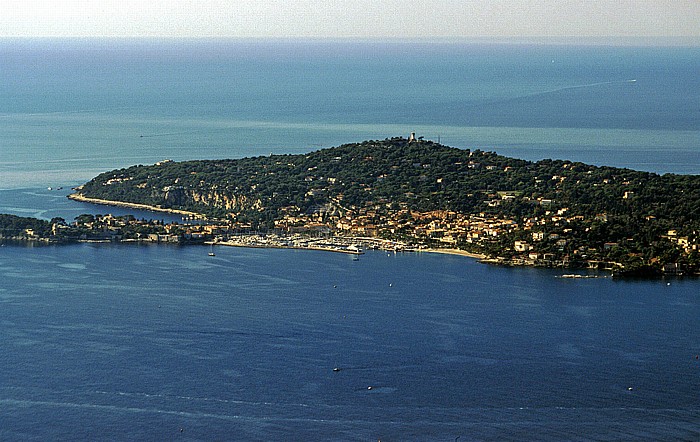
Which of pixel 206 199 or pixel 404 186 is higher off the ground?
pixel 404 186

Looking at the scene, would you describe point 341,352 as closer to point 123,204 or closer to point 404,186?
point 404,186

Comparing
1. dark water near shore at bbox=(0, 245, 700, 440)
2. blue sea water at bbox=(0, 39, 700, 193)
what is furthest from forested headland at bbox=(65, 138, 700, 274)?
blue sea water at bbox=(0, 39, 700, 193)

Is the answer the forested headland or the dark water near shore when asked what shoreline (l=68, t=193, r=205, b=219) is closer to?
the forested headland

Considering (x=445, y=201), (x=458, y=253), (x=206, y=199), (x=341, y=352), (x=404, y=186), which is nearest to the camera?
(x=341, y=352)

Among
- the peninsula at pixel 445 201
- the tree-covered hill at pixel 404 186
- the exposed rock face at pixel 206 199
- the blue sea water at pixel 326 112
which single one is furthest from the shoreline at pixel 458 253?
the blue sea water at pixel 326 112

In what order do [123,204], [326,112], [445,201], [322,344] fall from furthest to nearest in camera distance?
[326,112] → [123,204] → [445,201] → [322,344]

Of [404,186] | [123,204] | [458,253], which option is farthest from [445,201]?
[123,204]

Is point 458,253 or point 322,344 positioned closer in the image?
point 322,344
